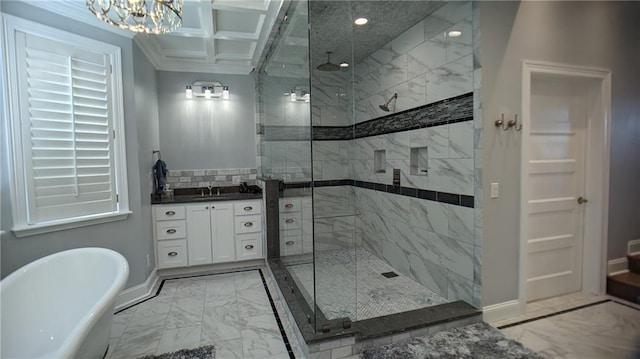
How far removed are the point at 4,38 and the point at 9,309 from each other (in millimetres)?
1815

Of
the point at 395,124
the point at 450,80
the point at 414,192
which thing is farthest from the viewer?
the point at 395,124

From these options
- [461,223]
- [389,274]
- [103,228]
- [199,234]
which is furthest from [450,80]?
[103,228]

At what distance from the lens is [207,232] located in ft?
12.4

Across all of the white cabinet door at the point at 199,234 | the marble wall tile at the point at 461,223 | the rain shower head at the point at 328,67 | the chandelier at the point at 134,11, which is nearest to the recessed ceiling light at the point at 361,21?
the rain shower head at the point at 328,67

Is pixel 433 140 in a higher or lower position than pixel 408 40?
lower

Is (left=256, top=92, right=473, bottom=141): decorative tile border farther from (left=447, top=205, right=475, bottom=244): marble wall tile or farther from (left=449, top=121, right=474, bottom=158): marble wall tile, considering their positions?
(left=447, top=205, right=475, bottom=244): marble wall tile

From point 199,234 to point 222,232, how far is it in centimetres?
26

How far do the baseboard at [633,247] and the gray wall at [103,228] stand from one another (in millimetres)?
4924

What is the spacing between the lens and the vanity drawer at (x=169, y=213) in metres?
3.61

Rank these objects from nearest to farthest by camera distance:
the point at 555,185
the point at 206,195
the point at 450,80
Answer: the point at 450,80, the point at 555,185, the point at 206,195

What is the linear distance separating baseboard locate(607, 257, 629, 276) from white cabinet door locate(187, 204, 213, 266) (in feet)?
13.9

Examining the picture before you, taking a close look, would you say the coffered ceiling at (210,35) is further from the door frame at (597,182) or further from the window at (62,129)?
the door frame at (597,182)

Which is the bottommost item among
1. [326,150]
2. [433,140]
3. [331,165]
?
[331,165]

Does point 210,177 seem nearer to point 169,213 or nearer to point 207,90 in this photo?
point 169,213
